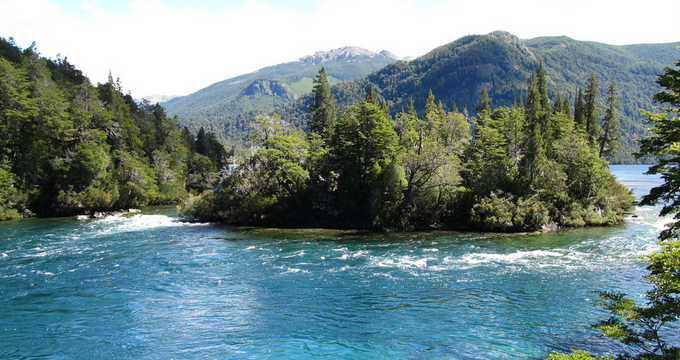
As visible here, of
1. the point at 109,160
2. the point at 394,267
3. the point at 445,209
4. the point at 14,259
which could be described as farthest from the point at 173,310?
the point at 109,160

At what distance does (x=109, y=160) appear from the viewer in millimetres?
58031

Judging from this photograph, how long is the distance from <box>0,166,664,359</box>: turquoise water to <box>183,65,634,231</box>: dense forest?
15.0 feet

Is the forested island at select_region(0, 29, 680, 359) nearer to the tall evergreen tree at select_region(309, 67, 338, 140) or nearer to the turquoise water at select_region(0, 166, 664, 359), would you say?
the tall evergreen tree at select_region(309, 67, 338, 140)

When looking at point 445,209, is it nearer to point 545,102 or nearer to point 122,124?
point 545,102

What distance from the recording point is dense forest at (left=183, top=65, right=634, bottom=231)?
1459 inches

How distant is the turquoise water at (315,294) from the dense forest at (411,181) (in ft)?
15.0

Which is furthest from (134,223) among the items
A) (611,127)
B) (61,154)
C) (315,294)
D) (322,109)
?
(611,127)

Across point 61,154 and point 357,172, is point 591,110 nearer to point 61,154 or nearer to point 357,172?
point 357,172

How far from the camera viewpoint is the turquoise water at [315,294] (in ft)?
44.0

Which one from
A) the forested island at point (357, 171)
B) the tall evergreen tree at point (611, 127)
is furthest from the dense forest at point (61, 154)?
the tall evergreen tree at point (611, 127)

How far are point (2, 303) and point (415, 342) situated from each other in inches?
775

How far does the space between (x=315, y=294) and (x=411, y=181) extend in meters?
21.8

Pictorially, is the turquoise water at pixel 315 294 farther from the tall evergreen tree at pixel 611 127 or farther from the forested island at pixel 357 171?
the tall evergreen tree at pixel 611 127

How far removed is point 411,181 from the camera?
3819cm
